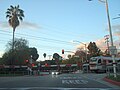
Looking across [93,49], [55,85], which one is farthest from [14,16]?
[93,49]

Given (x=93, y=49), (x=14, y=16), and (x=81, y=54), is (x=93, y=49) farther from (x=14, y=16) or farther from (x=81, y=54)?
(x=14, y=16)

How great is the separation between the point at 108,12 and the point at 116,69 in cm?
666

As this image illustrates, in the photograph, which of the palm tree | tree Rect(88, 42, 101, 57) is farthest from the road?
tree Rect(88, 42, 101, 57)

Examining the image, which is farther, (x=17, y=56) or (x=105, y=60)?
(x=17, y=56)

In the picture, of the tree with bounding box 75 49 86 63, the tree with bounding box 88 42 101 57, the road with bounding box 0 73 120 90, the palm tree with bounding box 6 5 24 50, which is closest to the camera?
the road with bounding box 0 73 120 90

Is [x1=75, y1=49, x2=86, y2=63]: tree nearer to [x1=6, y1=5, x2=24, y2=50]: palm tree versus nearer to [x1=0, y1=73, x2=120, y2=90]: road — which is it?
[x1=6, y1=5, x2=24, y2=50]: palm tree

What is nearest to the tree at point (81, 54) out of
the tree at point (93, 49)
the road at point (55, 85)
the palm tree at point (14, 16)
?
the tree at point (93, 49)

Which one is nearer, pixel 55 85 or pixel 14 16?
pixel 55 85

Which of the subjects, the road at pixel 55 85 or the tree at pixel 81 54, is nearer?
the road at pixel 55 85

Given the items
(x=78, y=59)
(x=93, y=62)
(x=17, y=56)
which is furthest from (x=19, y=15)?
(x=78, y=59)

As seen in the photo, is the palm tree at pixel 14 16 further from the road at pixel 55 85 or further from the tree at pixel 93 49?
the tree at pixel 93 49

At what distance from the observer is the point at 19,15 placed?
236 ft

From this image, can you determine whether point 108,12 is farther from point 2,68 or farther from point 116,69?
point 2,68

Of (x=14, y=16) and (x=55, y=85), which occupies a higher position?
(x=14, y=16)
